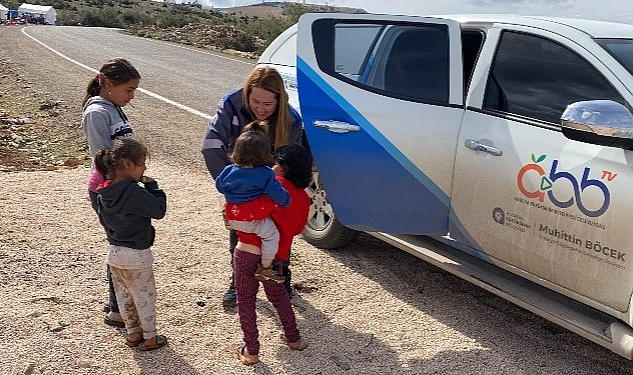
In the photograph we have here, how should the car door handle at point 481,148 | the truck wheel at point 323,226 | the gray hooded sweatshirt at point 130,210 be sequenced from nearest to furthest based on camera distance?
the gray hooded sweatshirt at point 130,210 → the car door handle at point 481,148 → the truck wheel at point 323,226

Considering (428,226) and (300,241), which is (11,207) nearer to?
(300,241)

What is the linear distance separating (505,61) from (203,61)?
1740 centimetres

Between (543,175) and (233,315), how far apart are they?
2.04 m

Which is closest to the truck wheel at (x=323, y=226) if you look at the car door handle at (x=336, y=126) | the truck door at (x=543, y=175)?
the car door handle at (x=336, y=126)

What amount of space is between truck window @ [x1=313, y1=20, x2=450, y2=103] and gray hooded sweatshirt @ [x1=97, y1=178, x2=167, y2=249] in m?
1.48

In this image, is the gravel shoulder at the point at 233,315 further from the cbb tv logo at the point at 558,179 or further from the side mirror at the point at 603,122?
the side mirror at the point at 603,122

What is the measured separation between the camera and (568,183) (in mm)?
3539

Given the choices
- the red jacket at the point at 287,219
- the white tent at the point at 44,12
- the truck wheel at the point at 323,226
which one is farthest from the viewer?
the white tent at the point at 44,12

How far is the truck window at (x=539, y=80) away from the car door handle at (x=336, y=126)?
0.81m

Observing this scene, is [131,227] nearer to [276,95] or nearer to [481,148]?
[276,95]

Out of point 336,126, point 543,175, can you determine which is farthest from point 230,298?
point 543,175

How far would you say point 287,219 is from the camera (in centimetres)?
371

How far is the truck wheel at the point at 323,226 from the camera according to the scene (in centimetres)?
521

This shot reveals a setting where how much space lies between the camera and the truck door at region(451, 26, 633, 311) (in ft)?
11.2
